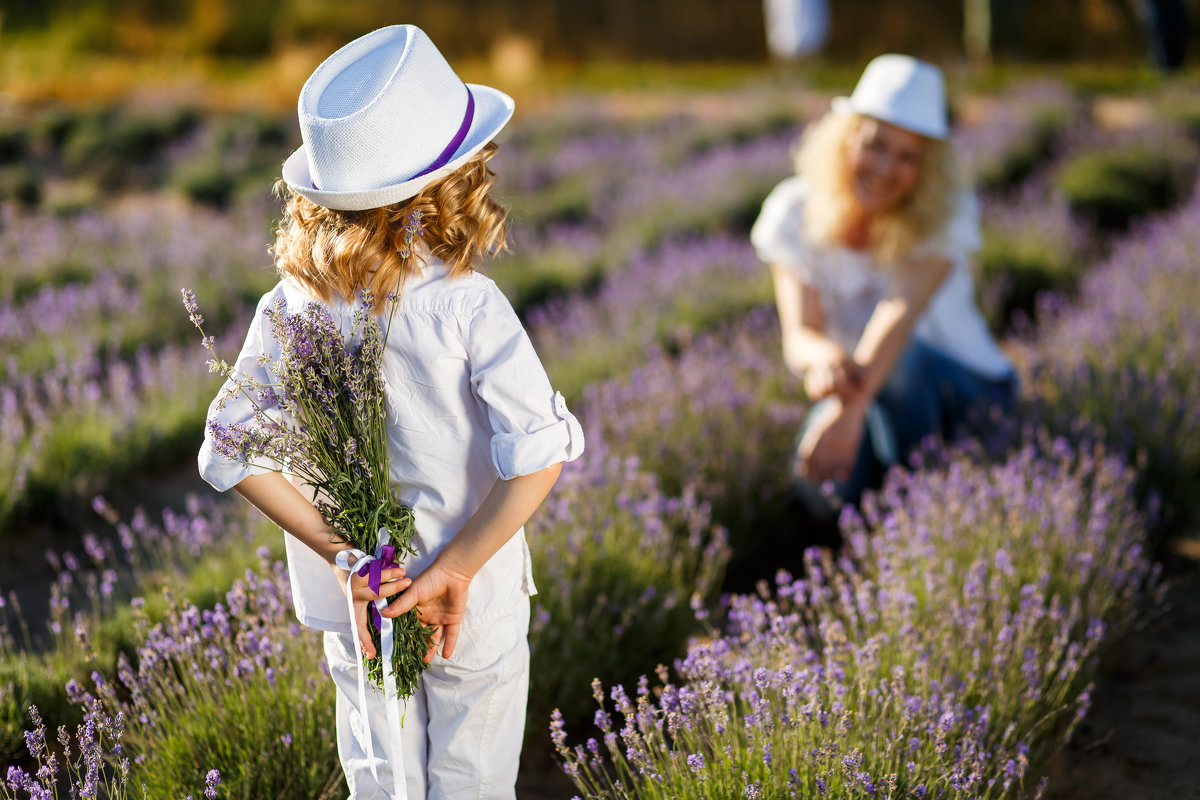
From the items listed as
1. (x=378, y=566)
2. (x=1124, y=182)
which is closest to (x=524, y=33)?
(x=1124, y=182)

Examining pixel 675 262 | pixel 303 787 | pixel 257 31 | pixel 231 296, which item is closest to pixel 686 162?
pixel 675 262

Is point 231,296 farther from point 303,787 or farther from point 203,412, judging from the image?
point 303,787

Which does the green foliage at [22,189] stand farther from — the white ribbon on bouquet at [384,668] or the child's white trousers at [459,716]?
the white ribbon on bouquet at [384,668]

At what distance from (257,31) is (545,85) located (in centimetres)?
652

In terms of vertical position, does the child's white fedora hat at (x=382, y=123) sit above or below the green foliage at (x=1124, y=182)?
above

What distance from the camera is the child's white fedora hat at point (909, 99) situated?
3.21 metres

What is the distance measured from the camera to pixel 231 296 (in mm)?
5598

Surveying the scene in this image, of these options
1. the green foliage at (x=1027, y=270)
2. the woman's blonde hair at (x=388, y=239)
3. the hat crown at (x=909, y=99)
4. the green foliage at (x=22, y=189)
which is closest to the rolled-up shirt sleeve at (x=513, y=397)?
the woman's blonde hair at (x=388, y=239)

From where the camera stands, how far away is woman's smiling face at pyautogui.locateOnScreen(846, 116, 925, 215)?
130 inches

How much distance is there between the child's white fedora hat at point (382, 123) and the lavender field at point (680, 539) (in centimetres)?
78

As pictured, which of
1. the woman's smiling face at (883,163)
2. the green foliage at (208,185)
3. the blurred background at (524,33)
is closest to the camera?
the woman's smiling face at (883,163)

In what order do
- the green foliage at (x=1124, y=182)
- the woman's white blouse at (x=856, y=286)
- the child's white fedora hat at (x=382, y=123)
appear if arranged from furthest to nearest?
the green foliage at (x=1124, y=182), the woman's white blouse at (x=856, y=286), the child's white fedora hat at (x=382, y=123)

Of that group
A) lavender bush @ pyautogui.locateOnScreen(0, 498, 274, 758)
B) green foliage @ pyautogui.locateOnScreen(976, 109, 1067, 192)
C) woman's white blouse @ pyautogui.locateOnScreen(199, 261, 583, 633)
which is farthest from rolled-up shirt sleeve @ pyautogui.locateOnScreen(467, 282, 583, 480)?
green foliage @ pyautogui.locateOnScreen(976, 109, 1067, 192)

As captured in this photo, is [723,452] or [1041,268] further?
[1041,268]
